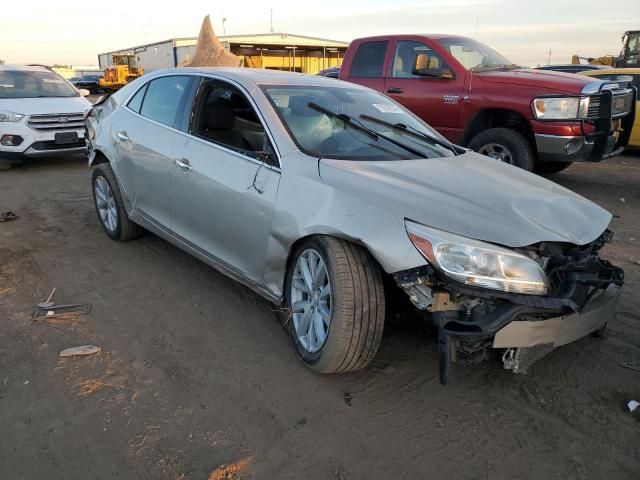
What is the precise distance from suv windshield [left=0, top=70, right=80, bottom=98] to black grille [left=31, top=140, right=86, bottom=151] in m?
1.23

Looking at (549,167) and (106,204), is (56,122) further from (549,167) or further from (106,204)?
(549,167)

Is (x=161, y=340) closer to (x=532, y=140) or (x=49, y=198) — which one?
(x=49, y=198)

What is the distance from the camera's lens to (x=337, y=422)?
8.60 feet

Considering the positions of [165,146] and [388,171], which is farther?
[165,146]

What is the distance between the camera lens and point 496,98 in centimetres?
677

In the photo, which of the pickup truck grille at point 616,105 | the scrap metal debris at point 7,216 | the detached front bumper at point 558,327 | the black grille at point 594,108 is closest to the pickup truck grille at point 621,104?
the pickup truck grille at point 616,105

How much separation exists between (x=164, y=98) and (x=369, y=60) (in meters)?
4.52

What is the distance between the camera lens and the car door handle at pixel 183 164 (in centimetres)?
372

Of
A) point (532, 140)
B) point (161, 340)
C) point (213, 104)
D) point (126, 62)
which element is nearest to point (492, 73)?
point (532, 140)

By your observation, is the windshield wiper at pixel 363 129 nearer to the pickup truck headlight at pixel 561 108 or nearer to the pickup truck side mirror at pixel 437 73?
the pickup truck headlight at pixel 561 108

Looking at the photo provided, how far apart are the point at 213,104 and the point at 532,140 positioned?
444 cm

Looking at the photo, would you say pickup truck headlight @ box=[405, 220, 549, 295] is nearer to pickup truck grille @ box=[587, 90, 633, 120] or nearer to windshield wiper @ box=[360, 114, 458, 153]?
windshield wiper @ box=[360, 114, 458, 153]

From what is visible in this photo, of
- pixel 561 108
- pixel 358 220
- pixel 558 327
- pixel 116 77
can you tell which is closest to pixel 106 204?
pixel 358 220

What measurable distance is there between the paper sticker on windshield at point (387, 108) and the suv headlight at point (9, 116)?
6.88 m
